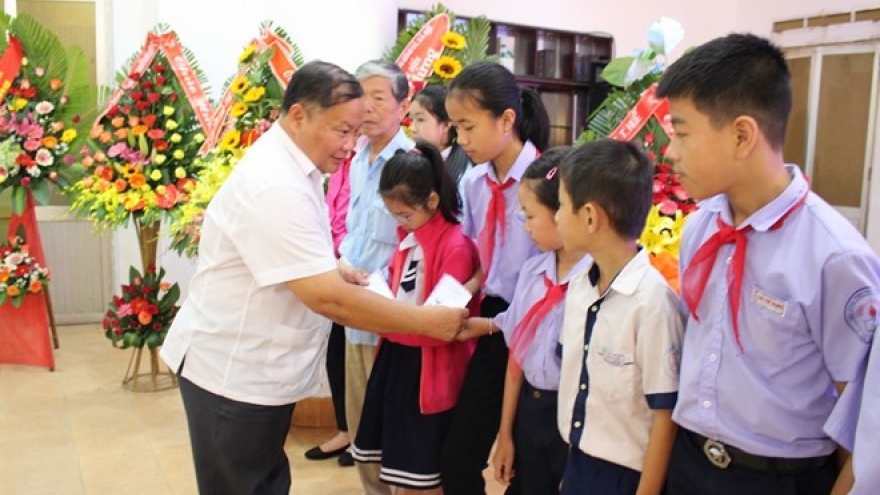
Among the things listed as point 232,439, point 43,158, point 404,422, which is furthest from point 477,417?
point 43,158

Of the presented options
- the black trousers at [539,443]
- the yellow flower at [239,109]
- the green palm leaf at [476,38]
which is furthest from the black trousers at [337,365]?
the green palm leaf at [476,38]

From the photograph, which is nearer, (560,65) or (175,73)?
(175,73)

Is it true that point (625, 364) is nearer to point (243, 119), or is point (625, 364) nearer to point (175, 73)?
point (243, 119)

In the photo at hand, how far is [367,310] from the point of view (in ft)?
5.65

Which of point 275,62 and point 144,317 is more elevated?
point 275,62

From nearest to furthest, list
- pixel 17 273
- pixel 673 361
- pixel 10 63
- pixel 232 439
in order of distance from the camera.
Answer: pixel 673 361 → pixel 232 439 → pixel 10 63 → pixel 17 273

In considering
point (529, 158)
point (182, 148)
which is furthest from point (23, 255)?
point (529, 158)

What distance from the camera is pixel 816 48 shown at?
6.26 meters

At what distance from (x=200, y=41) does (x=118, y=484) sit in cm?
280

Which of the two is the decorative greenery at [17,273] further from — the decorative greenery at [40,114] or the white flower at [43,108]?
A: the white flower at [43,108]

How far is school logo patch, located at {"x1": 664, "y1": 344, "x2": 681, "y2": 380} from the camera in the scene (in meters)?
1.34

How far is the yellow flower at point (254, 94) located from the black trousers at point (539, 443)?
201cm

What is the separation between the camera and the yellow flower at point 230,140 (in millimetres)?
3244

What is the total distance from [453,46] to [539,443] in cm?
219
